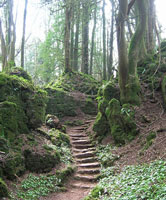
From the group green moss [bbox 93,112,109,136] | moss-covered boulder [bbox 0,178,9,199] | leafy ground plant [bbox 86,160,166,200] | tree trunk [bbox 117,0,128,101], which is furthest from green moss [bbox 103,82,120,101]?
moss-covered boulder [bbox 0,178,9,199]

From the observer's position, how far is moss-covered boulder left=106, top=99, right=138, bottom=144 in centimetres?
855

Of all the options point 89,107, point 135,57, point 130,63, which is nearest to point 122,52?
point 130,63

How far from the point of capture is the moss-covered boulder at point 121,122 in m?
8.55

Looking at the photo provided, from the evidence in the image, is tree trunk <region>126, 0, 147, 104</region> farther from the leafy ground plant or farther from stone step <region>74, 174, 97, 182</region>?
the leafy ground plant

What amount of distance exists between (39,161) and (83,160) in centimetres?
206

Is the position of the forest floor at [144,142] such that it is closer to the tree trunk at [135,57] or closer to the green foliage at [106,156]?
the green foliage at [106,156]

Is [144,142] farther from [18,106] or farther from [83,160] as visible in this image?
[18,106]

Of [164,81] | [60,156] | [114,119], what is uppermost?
[164,81]

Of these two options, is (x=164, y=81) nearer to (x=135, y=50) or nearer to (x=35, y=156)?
(x=135, y=50)

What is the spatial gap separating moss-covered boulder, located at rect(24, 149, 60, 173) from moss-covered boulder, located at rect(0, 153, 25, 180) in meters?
0.29

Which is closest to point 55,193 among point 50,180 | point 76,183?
point 50,180

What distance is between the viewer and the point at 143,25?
31.6 feet

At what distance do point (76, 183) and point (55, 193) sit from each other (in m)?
1.00

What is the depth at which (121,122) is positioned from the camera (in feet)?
29.5
